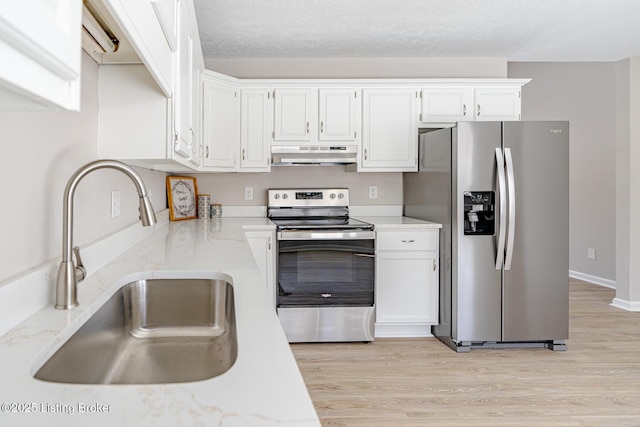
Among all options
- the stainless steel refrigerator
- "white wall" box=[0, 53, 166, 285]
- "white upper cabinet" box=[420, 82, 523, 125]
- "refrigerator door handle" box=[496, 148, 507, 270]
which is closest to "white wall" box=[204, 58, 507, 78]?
"white upper cabinet" box=[420, 82, 523, 125]

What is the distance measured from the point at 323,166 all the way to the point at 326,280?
3.86 feet

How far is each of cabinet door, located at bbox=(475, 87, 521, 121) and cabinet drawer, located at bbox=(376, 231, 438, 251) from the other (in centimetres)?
115

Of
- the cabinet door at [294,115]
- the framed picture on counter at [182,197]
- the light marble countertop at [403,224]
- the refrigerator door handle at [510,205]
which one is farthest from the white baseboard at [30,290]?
the refrigerator door handle at [510,205]

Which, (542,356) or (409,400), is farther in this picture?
(542,356)

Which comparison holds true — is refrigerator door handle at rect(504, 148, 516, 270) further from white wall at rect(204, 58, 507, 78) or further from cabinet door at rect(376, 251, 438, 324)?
white wall at rect(204, 58, 507, 78)

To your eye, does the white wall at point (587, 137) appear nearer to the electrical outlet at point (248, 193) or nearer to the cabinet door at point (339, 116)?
the cabinet door at point (339, 116)

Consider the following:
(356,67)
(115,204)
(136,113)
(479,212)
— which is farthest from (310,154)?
(136,113)

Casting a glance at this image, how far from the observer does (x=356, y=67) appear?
3910 millimetres

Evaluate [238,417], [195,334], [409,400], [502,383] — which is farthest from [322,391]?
[238,417]

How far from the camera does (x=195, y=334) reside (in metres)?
1.33

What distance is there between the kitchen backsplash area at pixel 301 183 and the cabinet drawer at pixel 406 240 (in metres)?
0.73

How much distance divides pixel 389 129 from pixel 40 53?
3.43 metres

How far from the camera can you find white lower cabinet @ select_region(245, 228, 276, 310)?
328 cm

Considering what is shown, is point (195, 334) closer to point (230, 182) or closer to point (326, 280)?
point (326, 280)
